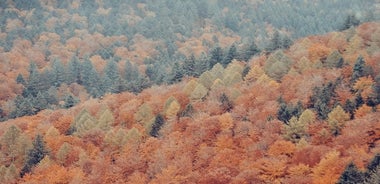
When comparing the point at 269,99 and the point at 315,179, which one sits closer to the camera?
the point at 315,179

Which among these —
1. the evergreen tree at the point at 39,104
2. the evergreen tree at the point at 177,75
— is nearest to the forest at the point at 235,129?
the evergreen tree at the point at 177,75

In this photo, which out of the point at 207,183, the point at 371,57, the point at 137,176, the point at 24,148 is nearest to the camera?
the point at 207,183

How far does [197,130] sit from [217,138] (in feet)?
19.9

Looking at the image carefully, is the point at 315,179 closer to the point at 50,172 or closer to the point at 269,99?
the point at 269,99

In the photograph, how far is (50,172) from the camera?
11588cm

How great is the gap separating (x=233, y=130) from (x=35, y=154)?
42254 mm

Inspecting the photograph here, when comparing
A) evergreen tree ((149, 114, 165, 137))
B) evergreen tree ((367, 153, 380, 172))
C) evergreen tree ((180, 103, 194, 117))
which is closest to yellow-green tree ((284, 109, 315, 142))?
evergreen tree ((367, 153, 380, 172))

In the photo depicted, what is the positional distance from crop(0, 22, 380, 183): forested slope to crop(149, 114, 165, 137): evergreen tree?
25 centimetres

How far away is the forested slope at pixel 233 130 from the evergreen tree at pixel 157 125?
25 cm

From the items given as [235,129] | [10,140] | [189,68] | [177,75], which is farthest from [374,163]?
[189,68]

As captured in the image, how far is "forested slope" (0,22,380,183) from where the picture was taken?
99125 millimetres

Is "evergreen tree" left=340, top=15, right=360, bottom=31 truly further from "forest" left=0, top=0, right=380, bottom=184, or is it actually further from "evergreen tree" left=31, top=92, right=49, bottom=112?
"evergreen tree" left=31, top=92, right=49, bottom=112

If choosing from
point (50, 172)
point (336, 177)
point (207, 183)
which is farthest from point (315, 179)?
point (50, 172)

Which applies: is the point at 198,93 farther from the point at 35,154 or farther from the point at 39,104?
the point at 39,104
